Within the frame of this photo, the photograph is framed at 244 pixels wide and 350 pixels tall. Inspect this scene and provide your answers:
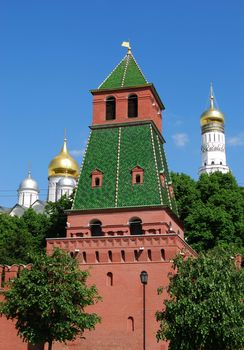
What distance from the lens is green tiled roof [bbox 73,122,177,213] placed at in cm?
3275

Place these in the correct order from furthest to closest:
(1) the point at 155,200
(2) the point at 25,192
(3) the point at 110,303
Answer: (2) the point at 25,192
(1) the point at 155,200
(3) the point at 110,303

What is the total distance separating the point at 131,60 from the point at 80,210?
38.3 feet

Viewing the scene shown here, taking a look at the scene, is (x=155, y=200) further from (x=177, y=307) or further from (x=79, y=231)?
(x=177, y=307)

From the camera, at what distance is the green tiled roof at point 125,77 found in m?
36.8

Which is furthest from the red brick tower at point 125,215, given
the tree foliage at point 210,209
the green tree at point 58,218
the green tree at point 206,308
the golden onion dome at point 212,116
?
the golden onion dome at point 212,116

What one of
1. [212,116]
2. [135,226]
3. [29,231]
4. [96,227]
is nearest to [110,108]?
[96,227]

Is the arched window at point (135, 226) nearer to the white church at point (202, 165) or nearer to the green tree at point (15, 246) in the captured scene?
the green tree at point (15, 246)

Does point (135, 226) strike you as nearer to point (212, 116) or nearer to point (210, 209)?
point (210, 209)

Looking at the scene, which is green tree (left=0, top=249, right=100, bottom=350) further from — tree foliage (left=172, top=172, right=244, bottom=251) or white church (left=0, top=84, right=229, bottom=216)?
white church (left=0, top=84, right=229, bottom=216)

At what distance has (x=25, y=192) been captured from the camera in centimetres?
9256

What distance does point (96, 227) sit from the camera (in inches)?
1298

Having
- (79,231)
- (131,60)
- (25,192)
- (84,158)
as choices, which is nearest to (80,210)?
(79,231)

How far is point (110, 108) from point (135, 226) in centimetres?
836

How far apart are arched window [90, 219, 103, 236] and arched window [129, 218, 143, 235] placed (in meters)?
1.77
